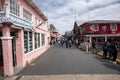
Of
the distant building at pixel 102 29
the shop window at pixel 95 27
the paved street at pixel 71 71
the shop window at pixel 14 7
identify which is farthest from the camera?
the shop window at pixel 95 27

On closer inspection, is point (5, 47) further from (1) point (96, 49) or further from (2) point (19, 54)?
(1) point (96, 49)

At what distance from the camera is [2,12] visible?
402 inches

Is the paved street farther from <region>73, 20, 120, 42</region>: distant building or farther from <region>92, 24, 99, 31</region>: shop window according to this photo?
<region>92, 24, 99, 31</region>: shop window

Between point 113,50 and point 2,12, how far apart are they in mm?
9833

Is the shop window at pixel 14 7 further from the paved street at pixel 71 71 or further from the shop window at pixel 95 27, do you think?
the shop window at pixel 95 27

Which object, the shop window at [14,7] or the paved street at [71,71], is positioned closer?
the paved street at [71,71]

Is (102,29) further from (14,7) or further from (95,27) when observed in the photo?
(14,7)

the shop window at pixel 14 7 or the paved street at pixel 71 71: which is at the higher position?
the shop window at pixel 14 7

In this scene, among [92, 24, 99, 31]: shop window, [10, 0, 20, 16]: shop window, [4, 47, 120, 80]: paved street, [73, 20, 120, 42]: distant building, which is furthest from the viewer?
[92, 24, 99, 31]: shop window

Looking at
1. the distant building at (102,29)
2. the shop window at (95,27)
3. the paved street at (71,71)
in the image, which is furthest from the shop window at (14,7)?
the shop window at (95,27)

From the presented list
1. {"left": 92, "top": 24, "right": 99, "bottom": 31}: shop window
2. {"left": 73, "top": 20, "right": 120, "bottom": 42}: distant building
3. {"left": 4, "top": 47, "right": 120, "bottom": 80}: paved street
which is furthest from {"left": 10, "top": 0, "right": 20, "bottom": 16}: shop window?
{"left": 92, "top": 24, "right": 99, "bottom": 31}: shop window

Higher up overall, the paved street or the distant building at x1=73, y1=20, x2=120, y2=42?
the distant building at x1=73, y1=20, x2=120, y2=42

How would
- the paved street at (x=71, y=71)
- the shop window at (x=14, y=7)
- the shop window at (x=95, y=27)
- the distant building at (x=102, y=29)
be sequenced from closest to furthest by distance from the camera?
1. the paved street at (x=71, y=71)
2. the shop window at (x=14, y=7)
3. the distant building at (x=102, y=29)
4. the shop window at (x=95, y=27)

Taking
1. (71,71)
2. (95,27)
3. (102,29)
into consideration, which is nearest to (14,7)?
(71,71)
